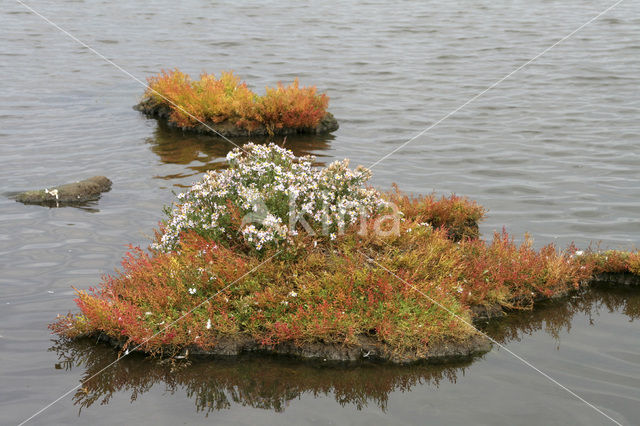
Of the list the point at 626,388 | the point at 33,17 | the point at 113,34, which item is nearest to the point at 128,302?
the point at 626,388

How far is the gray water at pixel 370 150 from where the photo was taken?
6992mm

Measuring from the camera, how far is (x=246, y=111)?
1716cm

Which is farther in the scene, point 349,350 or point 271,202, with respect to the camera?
point 271,202

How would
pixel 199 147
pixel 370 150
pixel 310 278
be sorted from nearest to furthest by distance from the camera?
pixel 310 278 < pixel 199 147 < pixel 370 150

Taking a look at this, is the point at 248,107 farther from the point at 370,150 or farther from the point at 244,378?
the point at 244,378

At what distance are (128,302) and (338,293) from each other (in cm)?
257

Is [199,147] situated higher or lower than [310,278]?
higher

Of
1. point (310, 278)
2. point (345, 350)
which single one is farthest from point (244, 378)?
point (310, 278)

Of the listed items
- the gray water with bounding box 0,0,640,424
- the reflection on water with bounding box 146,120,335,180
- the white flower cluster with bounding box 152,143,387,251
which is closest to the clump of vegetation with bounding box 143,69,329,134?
the reflection on water with bounding box 146,120,335,180

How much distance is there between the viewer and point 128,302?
8031 mm

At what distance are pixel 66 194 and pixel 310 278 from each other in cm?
662

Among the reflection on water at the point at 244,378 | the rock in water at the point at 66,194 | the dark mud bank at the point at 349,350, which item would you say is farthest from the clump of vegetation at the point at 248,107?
the reflection on water at the point at 244,378

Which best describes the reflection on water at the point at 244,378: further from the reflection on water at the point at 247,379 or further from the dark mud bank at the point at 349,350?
the dark mud bank at the point at 349,350

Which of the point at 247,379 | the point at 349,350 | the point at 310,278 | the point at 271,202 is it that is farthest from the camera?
the point at 271,202
